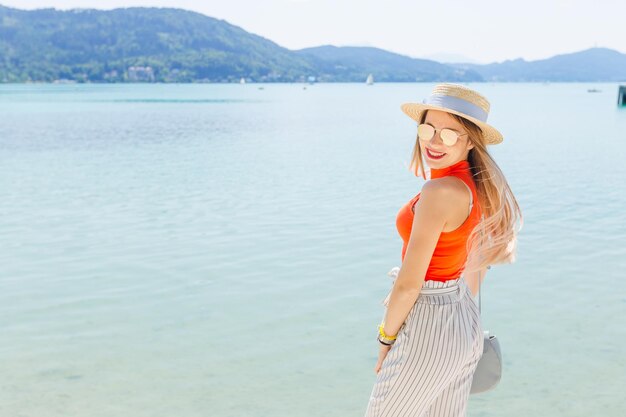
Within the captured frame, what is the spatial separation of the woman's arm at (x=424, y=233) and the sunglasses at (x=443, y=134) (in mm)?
244

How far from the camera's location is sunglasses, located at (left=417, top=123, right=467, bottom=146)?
2.84 m

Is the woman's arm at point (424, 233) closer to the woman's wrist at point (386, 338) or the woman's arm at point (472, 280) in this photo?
the woman's wrist at point (386, 338)

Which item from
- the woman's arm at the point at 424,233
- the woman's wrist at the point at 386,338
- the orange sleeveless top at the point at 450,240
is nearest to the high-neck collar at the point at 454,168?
the orange sleeveless top at the point at 450,240

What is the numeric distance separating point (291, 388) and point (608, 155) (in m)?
22.6

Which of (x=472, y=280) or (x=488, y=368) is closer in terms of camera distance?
(x=488, y=368)

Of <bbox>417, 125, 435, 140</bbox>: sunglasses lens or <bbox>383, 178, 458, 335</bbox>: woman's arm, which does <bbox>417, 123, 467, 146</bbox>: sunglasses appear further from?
<bbox>383, 178, 458, 335</bbox>: woman's arm

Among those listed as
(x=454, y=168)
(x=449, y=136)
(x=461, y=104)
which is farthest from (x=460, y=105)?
(x=454, y=168)

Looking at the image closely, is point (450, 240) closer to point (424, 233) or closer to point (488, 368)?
point (424, 233)

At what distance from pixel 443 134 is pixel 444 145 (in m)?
0.05

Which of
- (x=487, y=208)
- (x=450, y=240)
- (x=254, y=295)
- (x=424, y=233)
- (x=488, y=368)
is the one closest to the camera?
(x=424, y=233)

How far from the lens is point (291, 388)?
19.8ft

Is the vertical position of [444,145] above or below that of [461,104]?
below

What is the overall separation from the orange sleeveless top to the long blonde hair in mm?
40

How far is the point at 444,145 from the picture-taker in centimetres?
286
